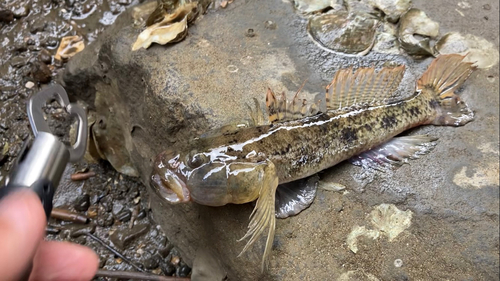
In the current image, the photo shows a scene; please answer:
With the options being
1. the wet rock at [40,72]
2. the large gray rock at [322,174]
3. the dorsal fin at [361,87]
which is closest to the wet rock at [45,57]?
the wet rock at [40,72]

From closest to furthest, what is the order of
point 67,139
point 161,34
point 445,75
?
point 445,75 → point 161,34 → point 67,139

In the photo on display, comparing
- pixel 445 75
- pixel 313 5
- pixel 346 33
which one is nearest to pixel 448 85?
pixel 445 75

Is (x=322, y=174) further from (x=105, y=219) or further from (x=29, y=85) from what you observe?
(x=29, y=85)

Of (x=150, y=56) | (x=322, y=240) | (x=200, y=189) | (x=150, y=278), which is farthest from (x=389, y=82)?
(x=150, y=278)

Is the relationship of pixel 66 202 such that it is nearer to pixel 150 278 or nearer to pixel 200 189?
pixel 150 278

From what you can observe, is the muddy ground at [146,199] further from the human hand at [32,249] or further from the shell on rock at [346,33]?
the human hand at [32,249]

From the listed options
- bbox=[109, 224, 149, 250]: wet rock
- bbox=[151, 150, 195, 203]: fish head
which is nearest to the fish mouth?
bbox=[151, 150, 195, 203]: fish head

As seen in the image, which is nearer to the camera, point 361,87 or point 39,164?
point 39,164

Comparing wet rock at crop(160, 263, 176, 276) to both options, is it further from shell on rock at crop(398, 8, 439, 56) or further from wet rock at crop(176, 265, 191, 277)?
shell on rock at crop(398, 8, 439, 56)
